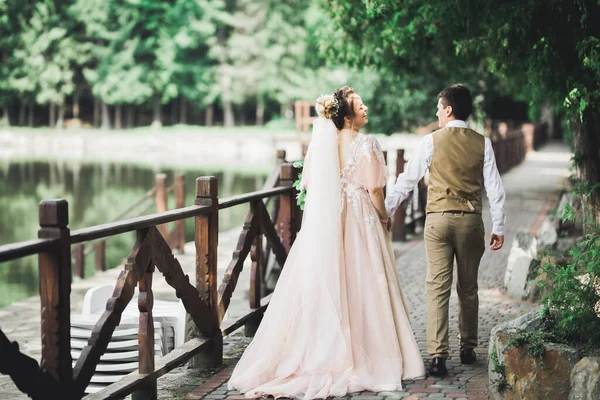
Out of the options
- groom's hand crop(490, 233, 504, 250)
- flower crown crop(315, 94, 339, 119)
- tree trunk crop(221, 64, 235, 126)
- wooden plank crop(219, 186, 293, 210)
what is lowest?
groom's hand crop(490, 233, 504, 250)

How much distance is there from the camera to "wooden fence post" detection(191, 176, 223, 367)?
5.70 meters

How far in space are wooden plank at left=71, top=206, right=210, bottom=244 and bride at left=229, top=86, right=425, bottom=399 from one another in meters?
0.79

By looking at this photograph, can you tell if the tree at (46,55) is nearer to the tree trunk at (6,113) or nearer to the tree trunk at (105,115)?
the tree trunk at (6,113)

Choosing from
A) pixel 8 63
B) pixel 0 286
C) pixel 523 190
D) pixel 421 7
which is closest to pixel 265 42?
pixel 8 63

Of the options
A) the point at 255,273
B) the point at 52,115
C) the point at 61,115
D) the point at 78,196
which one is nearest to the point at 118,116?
the point at 61,115

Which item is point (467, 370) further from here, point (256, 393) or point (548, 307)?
point (256, 393)

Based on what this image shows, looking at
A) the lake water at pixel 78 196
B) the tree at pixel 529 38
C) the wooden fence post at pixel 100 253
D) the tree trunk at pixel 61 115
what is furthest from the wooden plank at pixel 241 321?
the tree trunk at pixel 61 115

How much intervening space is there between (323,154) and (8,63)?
64383mm

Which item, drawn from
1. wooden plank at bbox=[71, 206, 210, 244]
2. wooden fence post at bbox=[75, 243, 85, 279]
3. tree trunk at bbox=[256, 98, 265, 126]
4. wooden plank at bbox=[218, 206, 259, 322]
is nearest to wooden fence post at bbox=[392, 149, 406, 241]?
wooden fence post at bbox=[75, 243, 85, 279]

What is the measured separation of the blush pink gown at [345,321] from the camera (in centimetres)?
514

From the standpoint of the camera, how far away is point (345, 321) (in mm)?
5285

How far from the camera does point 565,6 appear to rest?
754 cm

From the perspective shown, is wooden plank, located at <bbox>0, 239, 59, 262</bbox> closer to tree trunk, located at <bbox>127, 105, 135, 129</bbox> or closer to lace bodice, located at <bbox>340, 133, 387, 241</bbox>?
lace bodice, located at <bbox>340, 133, 387, 241</bbox>

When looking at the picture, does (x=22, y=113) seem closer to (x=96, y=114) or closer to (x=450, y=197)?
(x=96, y=114)
